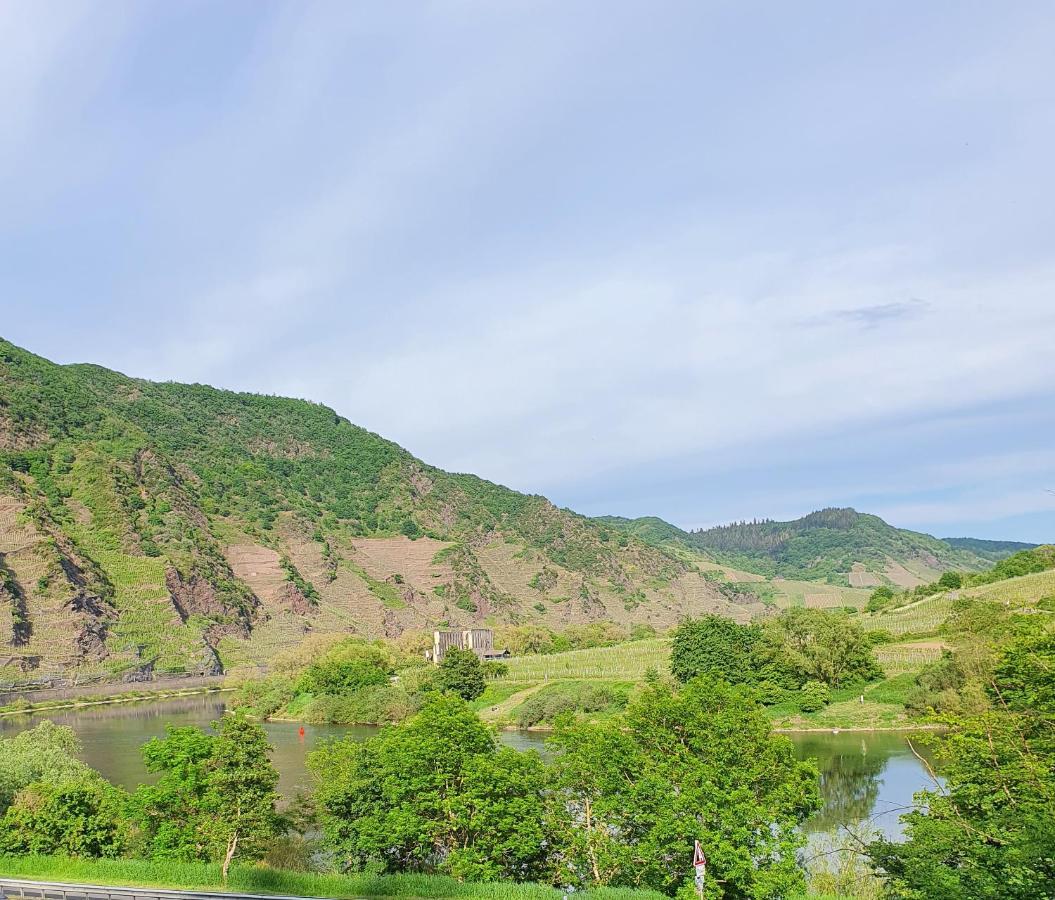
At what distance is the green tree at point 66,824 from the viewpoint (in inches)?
1244

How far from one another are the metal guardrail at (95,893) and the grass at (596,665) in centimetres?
7206

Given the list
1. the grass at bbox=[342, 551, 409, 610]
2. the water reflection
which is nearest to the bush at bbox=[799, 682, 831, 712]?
the water reflection

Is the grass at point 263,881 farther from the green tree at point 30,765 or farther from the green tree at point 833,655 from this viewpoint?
the green tree at point 833,655

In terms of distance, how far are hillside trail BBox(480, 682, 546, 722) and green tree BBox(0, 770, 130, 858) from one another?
173 ft

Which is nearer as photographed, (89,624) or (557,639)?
(89,624)

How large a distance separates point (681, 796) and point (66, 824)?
75.0 ft

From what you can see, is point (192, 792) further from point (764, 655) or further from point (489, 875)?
point (764, 655)

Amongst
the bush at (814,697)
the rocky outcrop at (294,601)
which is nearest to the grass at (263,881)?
the bush at (814,697)

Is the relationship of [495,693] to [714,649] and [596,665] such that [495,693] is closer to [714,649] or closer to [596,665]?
[596,665]

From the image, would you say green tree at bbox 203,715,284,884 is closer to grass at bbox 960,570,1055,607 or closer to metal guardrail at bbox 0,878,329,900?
metal guardrail at bbox 0,878,329,900

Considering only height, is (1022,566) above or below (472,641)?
above

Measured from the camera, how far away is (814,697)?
7862 centimetres

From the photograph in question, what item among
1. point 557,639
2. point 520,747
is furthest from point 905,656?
point 557,639

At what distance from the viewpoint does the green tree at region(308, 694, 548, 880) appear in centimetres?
2845
